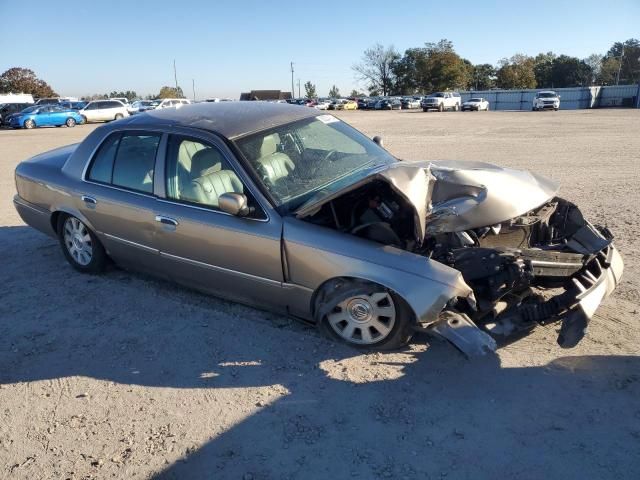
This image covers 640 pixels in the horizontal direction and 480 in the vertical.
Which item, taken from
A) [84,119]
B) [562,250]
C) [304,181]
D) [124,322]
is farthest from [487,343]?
[84,119]

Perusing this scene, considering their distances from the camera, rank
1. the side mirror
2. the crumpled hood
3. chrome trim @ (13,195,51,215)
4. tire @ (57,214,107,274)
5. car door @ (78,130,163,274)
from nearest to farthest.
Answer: the crumpled hood, the side mirror, car door @ (78,130,163,274), tire @ (57,214,107,274), chrome trim @ (13,195,51,215)

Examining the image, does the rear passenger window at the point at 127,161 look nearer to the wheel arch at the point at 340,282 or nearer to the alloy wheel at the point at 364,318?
the wheel arch at the point at 340,282

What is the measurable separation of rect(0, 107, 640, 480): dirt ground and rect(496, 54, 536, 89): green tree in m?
90.0

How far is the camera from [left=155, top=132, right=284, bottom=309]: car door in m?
3.64

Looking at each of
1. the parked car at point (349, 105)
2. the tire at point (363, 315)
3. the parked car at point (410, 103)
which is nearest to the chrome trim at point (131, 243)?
the tire at point (363, 315)

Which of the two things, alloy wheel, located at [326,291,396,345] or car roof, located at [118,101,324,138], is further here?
car roof, located at [118,101,324,138]

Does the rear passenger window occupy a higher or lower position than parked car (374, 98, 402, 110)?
lower

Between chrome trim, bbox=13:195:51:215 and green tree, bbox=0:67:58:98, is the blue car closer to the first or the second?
chrome trim, bbox=13:195:51:215

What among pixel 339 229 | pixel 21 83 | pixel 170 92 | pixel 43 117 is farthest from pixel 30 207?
pixel 170 92

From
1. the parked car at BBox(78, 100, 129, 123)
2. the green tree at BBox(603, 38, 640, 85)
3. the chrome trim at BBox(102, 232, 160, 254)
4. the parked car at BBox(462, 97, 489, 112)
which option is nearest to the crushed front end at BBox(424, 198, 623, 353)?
the chrome trim at BBox(102, 232, 160, 254)

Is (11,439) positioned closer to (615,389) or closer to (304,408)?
(304,408)

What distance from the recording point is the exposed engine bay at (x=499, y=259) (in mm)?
3215

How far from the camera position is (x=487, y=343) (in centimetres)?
303

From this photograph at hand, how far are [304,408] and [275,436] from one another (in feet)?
0.90
